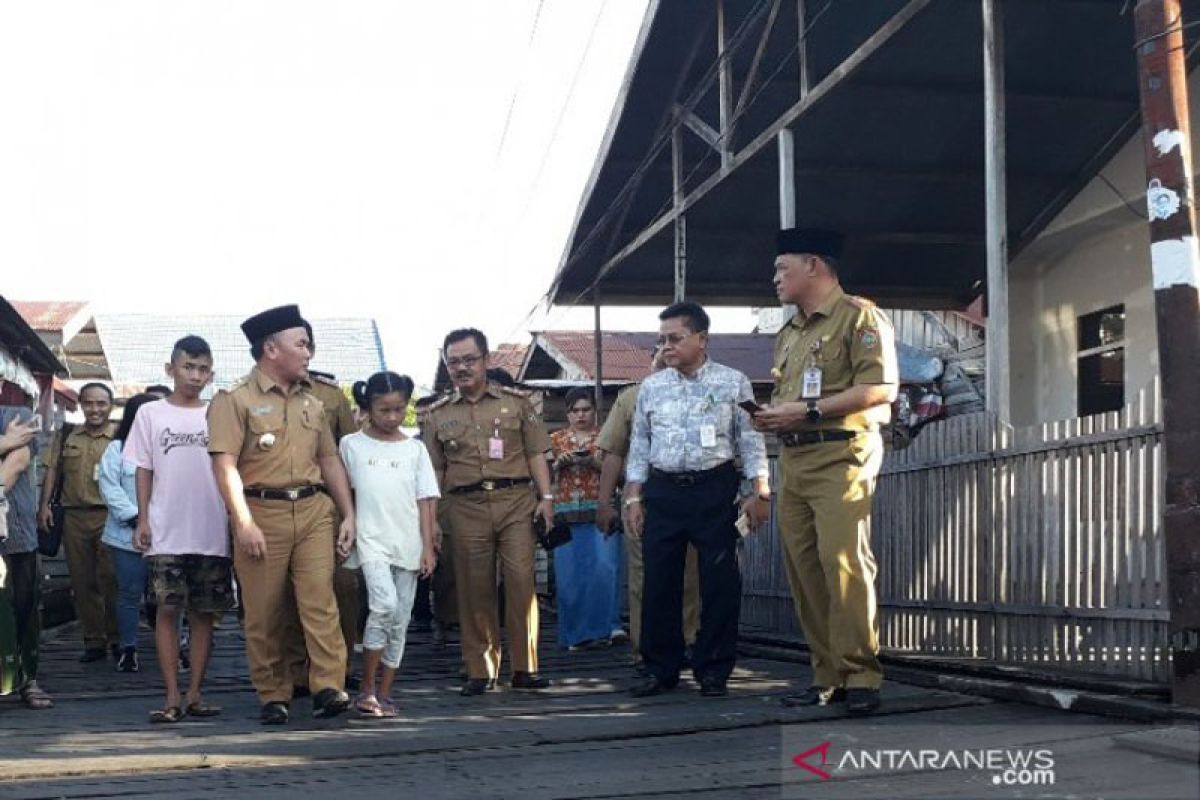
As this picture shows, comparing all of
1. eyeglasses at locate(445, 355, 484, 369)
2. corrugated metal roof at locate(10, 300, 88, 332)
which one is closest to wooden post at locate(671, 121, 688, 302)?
eyeglasses at locate(445, 355, 484, 369)

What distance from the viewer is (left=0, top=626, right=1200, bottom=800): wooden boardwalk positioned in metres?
4.45

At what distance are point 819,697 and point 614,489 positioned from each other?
2268 millimetres

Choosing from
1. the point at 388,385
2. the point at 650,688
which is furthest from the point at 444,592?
the point at 388,385

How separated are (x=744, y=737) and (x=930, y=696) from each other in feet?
3.89

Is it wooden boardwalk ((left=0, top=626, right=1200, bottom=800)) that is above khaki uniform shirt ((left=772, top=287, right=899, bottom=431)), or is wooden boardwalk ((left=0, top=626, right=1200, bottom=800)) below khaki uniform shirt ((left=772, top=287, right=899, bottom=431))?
below

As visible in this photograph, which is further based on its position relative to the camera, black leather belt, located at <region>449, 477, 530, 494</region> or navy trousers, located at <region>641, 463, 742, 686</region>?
black leather belt, located at <region>449, 477, 530, 494</region>

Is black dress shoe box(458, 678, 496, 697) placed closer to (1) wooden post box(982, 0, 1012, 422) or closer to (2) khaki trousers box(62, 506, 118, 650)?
(1) wooden post box(982, 0, 1012, 422)

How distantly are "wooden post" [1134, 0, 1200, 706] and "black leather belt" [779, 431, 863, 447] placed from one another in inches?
49.9

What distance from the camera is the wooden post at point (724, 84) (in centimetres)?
1123

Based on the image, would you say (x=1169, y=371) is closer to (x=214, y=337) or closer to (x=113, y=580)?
(x=113, y=580)

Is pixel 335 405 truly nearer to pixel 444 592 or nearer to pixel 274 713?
pixel 274 713

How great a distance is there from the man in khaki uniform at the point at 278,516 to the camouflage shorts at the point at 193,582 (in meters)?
0.32

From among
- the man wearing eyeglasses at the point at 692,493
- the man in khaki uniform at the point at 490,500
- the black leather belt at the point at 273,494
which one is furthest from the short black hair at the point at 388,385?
the man wearing eyeglasses at the point at 692,493

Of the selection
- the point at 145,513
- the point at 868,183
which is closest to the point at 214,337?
the point at 868,183
